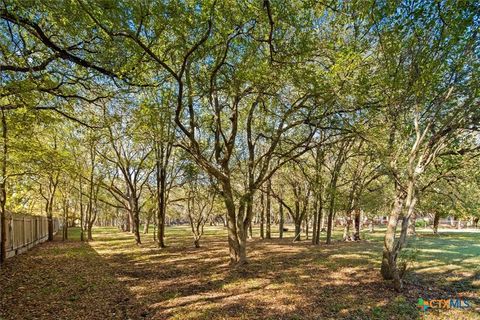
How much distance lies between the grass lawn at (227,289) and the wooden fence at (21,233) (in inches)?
42.5

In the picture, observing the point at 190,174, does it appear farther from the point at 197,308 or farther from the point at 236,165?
the point at 197,308

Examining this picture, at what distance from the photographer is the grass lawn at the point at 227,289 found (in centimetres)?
566

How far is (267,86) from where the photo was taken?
834 centimetres

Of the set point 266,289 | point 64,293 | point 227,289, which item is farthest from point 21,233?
point 266,289

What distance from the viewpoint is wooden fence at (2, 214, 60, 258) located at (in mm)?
12047

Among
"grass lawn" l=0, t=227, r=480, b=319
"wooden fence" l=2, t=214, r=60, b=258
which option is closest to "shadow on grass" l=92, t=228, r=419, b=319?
"grass lawn" l=0, t=227, r=480, b=319

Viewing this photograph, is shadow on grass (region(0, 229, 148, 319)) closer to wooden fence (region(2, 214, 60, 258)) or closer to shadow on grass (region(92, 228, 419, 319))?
shadow on grass (region(92, 228, 419, 319))

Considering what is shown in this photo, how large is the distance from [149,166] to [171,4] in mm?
15529

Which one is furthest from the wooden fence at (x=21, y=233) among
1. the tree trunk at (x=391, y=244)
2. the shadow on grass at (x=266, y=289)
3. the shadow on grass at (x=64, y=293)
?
the tree trunk at (x=391, y=244)

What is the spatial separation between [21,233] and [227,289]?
1249cm

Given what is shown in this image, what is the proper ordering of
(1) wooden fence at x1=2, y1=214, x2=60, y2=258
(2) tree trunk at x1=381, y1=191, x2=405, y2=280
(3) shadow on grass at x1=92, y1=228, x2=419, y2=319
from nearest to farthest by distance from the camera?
(3) shadow on grass at x1=92, y1=228, x2=419, y2=319 → (2) tree trunk at x1=381, y1=191, x2=405, y2=280 → (1) wooden fence at x1=2, y1=214, x2=60, y2=258

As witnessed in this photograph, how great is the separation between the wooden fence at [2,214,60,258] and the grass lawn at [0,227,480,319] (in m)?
1.08

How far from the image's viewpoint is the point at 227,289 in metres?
7.33

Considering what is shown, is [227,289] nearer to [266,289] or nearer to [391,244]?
[266,289]
